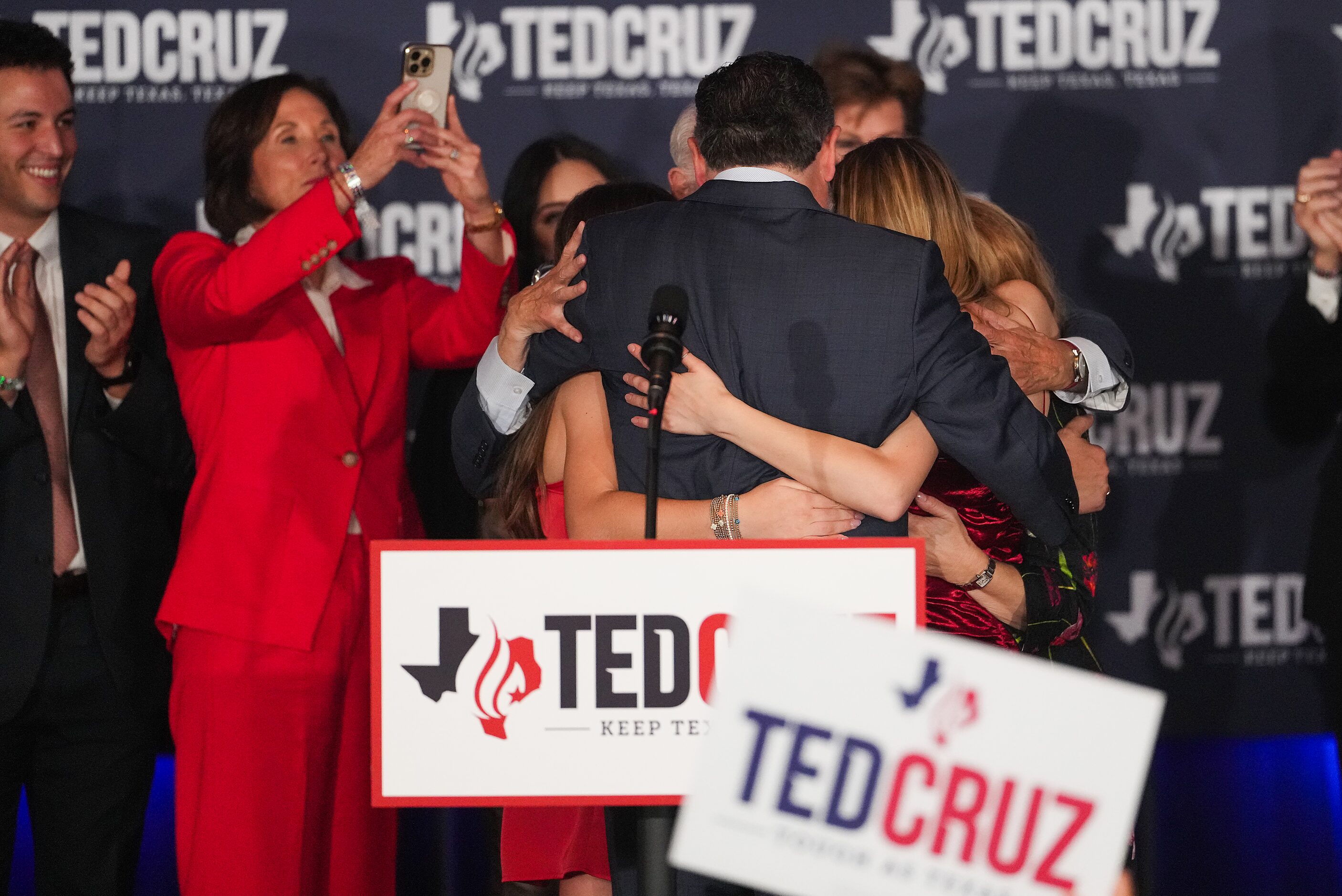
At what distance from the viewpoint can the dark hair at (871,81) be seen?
3.80 meters

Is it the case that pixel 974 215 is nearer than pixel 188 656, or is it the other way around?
pixel 974 215

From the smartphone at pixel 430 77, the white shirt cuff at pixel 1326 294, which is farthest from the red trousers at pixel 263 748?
the white shirt cuff at pixel 1326 294

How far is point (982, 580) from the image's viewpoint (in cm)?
242

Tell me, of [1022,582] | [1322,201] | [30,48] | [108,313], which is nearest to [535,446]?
[1022,582]

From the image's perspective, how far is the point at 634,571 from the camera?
1.73m

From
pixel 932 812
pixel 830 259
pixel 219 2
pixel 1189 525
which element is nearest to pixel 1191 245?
pixel 1189 525

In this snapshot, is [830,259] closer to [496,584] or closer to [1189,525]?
[496,584]

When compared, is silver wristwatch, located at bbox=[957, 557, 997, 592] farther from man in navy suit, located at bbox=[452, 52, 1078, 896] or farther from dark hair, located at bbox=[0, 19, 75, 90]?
dark hair, located at bbox=[0, 19, 75, 90]

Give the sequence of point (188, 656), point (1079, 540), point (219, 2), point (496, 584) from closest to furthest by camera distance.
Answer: point (496, 584) → point (1079, 540) → point (188, 656) → point (219, 2)

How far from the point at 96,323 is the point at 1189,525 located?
286 cm

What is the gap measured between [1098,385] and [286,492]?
163 cm

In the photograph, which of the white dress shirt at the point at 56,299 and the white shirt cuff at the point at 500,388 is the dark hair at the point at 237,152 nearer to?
the white dress shirt at the point at 56,299

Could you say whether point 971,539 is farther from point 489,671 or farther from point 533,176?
point 533,176

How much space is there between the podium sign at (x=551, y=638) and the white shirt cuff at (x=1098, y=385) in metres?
1.20
